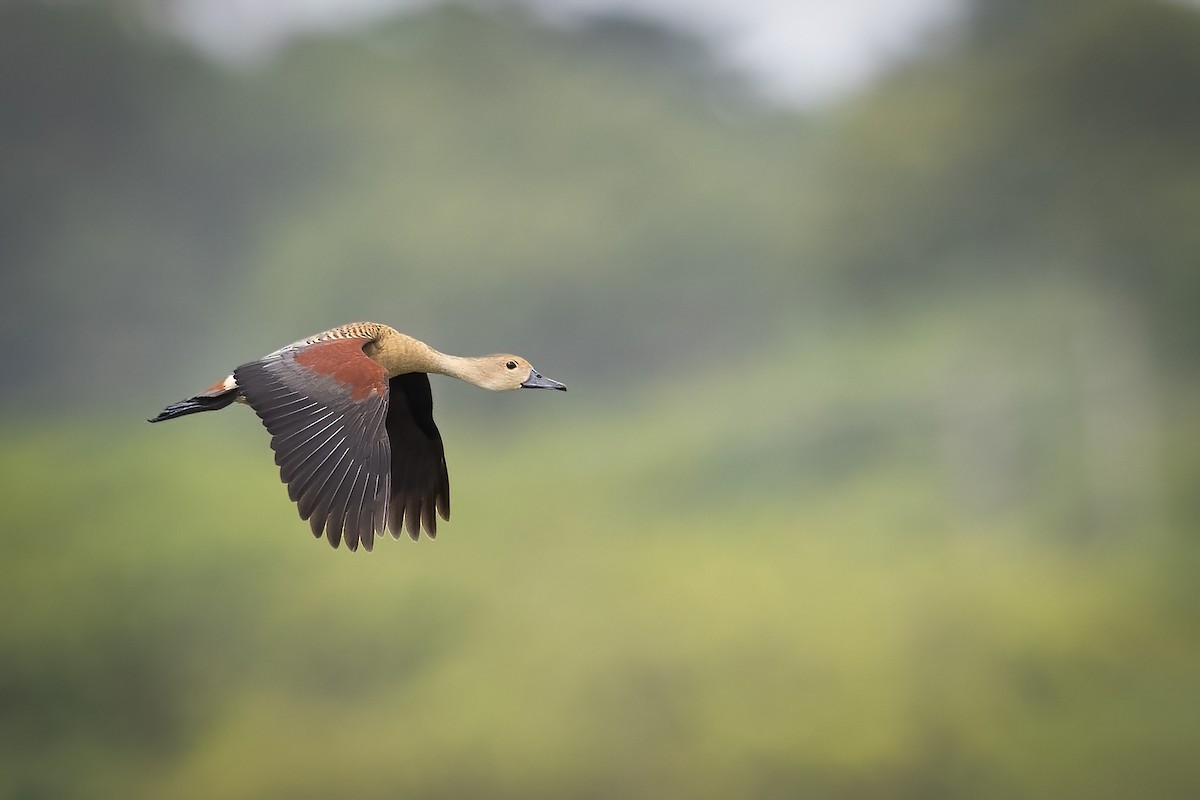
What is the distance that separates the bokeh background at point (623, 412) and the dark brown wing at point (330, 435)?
18085 mm

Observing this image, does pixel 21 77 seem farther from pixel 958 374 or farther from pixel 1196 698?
pixel 1196 698

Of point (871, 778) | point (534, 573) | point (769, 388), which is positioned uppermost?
point (769, 388)

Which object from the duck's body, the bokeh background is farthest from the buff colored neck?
the bokeh background

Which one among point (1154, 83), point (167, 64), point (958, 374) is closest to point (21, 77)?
point (167, 64)

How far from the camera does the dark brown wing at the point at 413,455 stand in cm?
769

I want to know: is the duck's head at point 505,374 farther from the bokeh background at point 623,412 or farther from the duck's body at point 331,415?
the bokeh background at point 623,412

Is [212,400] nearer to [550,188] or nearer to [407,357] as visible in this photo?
[407,357]

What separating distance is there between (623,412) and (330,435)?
21121 mm

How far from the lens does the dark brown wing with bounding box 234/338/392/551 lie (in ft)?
20.9

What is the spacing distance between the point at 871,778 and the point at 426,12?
1836 centimetres

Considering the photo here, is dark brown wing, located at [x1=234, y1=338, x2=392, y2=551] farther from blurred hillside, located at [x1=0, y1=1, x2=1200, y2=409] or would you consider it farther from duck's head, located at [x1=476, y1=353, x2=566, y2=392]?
blurred hillside, located at [x1=0, y1=1, x2=1200, y2=409]

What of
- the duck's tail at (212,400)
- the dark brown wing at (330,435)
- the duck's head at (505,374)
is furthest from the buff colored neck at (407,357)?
the duck's tail at (212,400)

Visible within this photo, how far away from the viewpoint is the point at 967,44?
98.0 ft

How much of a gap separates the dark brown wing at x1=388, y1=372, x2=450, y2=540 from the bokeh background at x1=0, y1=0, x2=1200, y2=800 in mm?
16771
